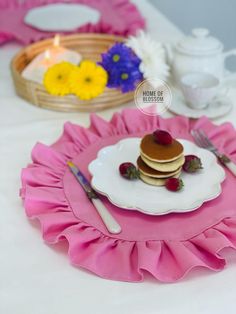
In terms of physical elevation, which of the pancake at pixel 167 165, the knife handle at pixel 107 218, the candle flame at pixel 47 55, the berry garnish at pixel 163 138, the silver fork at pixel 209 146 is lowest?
the candle flame at pixel 47 55

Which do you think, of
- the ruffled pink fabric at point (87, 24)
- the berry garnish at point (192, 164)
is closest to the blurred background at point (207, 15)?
the ruffled pink fabric at point (87, 24)

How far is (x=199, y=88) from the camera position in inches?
34.1

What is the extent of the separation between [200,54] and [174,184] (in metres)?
0.39

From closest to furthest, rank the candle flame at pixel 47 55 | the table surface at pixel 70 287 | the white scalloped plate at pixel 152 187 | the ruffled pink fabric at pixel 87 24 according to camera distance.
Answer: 1. the table surface at pixel 70 287
2. the white scalloped plate at pixel 152 187
3. the candle flame at pixel 47 55
4. the ruffled pink fabric at pixel 87 24

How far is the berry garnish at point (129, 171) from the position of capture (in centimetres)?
65

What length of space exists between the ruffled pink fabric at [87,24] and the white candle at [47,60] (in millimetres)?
127

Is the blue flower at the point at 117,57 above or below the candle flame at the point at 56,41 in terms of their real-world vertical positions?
above

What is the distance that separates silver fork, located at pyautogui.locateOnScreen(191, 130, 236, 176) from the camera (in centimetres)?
69

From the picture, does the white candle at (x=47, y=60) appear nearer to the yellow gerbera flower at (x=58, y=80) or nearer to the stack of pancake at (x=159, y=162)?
the yellow gerbera flower at (x=58, y=80)

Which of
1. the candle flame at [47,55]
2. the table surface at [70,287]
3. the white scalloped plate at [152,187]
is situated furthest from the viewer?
the candle flame at [47,55]

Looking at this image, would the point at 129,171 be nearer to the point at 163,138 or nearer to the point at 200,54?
the point at 163,138

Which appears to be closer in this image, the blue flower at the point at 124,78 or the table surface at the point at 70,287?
the table surface at the point at 70,287

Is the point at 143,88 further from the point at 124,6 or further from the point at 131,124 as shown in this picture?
the point at 124,6

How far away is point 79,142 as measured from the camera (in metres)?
0.76
